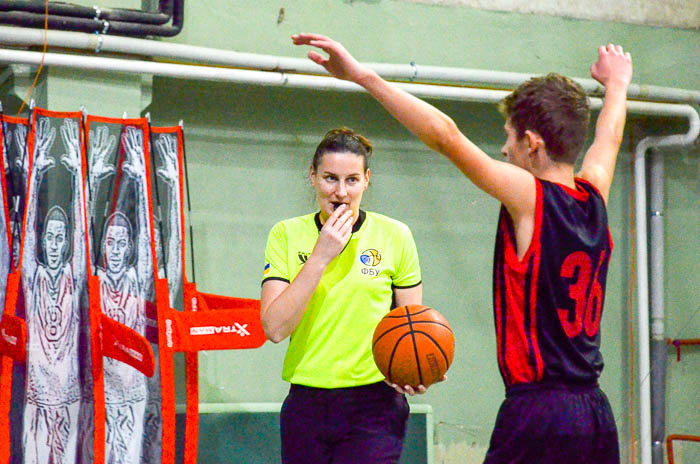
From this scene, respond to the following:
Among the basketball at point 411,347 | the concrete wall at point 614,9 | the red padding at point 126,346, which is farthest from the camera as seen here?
the concrete wall at point 614,9

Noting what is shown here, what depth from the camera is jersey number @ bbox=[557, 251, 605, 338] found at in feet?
7.98

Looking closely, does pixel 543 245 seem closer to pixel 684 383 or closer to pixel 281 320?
pixel 281 320

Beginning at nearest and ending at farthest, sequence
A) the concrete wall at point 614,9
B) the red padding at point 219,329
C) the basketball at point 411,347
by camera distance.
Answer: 1. the basketball at point 411,347
2. the red padding at point 219,329
3. the concrete wall at point 614,9

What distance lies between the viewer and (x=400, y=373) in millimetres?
3025

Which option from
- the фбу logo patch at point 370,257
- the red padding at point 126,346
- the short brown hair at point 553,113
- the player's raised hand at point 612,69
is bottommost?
the red padding at point 126,346

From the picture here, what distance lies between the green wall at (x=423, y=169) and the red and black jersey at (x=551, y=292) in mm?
3036

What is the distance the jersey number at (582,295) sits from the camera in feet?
7.98

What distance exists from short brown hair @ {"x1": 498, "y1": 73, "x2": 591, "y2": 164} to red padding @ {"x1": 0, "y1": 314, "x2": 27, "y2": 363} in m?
2.54

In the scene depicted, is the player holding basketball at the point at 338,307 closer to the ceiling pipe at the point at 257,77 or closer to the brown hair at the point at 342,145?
the brown hair at the point at 342,145

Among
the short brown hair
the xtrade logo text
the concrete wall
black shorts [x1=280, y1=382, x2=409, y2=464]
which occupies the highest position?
the concrete wall

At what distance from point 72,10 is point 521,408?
3.31 metres

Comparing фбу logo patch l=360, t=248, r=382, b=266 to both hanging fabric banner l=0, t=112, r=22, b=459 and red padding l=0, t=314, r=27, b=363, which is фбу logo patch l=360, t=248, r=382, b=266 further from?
hanging fabric banner l=0, t=112, r=22, b=459

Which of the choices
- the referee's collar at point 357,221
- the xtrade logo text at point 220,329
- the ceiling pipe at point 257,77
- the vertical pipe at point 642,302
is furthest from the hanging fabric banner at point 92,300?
the vertical pipe at point 642,302

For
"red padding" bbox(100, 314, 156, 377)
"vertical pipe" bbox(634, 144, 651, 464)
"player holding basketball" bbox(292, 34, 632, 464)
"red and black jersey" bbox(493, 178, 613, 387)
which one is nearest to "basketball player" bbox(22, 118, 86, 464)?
"red padding" bbox(100, 314, 156, 377)
